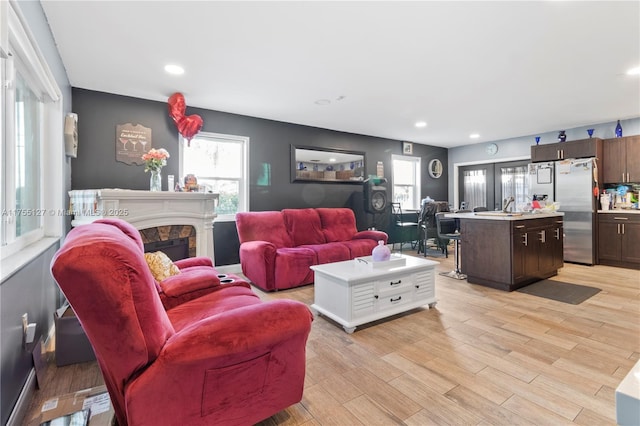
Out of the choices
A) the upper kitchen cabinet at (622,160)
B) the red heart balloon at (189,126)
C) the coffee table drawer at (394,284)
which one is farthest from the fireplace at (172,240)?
the upper kitchen cabinet at (622,160)

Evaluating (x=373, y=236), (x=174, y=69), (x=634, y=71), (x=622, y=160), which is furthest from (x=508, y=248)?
(x=174, y=69)

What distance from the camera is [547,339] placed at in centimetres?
242

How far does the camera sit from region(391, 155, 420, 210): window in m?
6.89

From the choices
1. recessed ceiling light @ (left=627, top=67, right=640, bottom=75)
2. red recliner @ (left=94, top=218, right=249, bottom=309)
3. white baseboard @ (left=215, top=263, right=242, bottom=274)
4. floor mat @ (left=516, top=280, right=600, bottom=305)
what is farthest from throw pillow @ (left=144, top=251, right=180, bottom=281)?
recessed ceiling light @ (left=627, top=67, right=640, bottom=75)

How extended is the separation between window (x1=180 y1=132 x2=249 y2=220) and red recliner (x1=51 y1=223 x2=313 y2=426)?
3319 millimetres

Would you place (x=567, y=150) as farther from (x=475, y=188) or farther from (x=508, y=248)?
(x=508, y=248)

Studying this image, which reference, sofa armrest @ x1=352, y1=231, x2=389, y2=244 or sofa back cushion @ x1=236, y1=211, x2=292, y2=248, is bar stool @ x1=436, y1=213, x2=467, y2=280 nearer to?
sofa armrest @ x1=352, y1=231, x2=389, y2=244

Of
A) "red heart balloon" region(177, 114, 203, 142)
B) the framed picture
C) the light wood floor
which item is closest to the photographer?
the light wood floor

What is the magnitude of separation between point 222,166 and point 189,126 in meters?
0.81

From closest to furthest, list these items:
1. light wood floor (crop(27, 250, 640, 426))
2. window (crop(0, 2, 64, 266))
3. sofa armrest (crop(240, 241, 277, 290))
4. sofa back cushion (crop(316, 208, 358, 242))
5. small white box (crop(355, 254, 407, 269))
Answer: light wood floor (crop(27, 250, 640, 426)), window (crop(0, 2, 64, 266)), small white box (crop(355, 254, 407, 269)), sofa armrest (crop(240, 241, 277, 290)), sofa back cushion (crop(316, 208, 358, 242))

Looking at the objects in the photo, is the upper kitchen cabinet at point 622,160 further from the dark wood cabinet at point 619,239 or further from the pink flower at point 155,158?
the pink flower at point 155,158

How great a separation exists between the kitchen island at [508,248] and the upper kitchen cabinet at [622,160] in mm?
1768

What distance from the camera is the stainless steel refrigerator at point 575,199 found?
5.04 metres

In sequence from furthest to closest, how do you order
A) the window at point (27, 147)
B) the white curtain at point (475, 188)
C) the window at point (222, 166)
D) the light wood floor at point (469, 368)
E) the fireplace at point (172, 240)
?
the white curtain at point (475, 188) < the window at point (222, 166) < the fireplace at point (172, 240) < the window at point (27, 147) < the light wood floor at point (469, 368)
